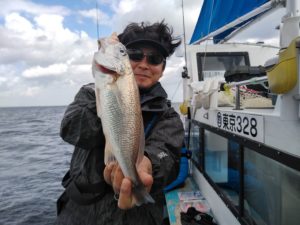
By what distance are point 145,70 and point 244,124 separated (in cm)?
165

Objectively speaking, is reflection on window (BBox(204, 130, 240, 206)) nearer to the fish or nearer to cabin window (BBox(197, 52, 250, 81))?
cabin window (BBox(197, 52, 250, 81))

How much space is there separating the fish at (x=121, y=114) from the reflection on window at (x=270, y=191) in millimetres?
1605

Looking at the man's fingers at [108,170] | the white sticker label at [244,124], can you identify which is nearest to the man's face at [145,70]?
the man's fingers at [108,170]

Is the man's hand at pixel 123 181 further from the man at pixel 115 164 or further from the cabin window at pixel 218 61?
the cabin window at pixel 218 61

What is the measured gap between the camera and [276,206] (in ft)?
11.5

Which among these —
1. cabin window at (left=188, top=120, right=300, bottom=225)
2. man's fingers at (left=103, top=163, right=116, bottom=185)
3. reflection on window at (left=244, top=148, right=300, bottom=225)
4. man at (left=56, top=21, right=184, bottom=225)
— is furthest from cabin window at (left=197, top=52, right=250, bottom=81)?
man's fingers at (left=103, top=163, right=116, bottom=185)

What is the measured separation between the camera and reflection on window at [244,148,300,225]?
10.6ft

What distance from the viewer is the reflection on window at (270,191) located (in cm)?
324

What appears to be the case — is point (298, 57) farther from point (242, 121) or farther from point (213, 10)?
point (213, 10)

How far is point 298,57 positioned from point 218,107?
2880mm

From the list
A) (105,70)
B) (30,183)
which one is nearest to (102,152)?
(105,70)

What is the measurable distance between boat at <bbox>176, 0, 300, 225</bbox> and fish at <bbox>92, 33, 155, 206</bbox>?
3.44 feet

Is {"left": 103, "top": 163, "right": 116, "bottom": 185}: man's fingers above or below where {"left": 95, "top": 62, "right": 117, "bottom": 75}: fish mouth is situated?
below

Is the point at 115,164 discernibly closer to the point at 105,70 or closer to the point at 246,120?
the point at 105,70
